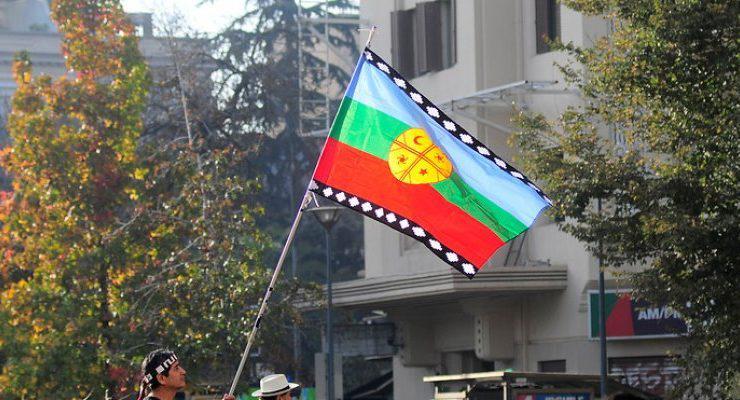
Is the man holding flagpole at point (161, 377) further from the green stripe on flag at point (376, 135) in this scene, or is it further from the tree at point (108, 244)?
the tree at point (108, 244)

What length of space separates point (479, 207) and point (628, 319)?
17.1 m

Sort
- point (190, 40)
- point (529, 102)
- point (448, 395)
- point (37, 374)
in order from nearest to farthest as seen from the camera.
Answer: point (448, 395) → point (37, 374) → point (529, 102) → point (190, 40)

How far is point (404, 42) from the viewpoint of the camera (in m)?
34.9

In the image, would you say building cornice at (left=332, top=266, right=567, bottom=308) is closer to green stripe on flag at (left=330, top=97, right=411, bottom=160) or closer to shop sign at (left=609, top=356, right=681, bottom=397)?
shop sign at (left=609, top=356, right=681, bottom=397)

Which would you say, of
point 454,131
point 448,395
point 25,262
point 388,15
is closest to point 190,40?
point 388,15

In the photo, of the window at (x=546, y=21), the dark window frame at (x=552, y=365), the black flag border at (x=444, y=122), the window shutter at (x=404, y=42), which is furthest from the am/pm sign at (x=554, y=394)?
the window shutter at (x=404, y=42)

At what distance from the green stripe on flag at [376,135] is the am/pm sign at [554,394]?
676 cm

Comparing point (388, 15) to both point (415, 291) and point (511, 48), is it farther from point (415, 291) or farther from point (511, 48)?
point (415, 291)

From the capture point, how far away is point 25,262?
2494 cm

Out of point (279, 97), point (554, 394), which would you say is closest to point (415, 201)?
point (554, 394)

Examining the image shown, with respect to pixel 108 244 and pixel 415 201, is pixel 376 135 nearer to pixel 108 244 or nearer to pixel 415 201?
pixel 415 201

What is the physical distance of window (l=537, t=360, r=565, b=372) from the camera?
3067 cm

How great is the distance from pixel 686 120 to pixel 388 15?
1798 cm

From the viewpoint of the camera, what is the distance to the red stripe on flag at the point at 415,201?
1222 centimetres
